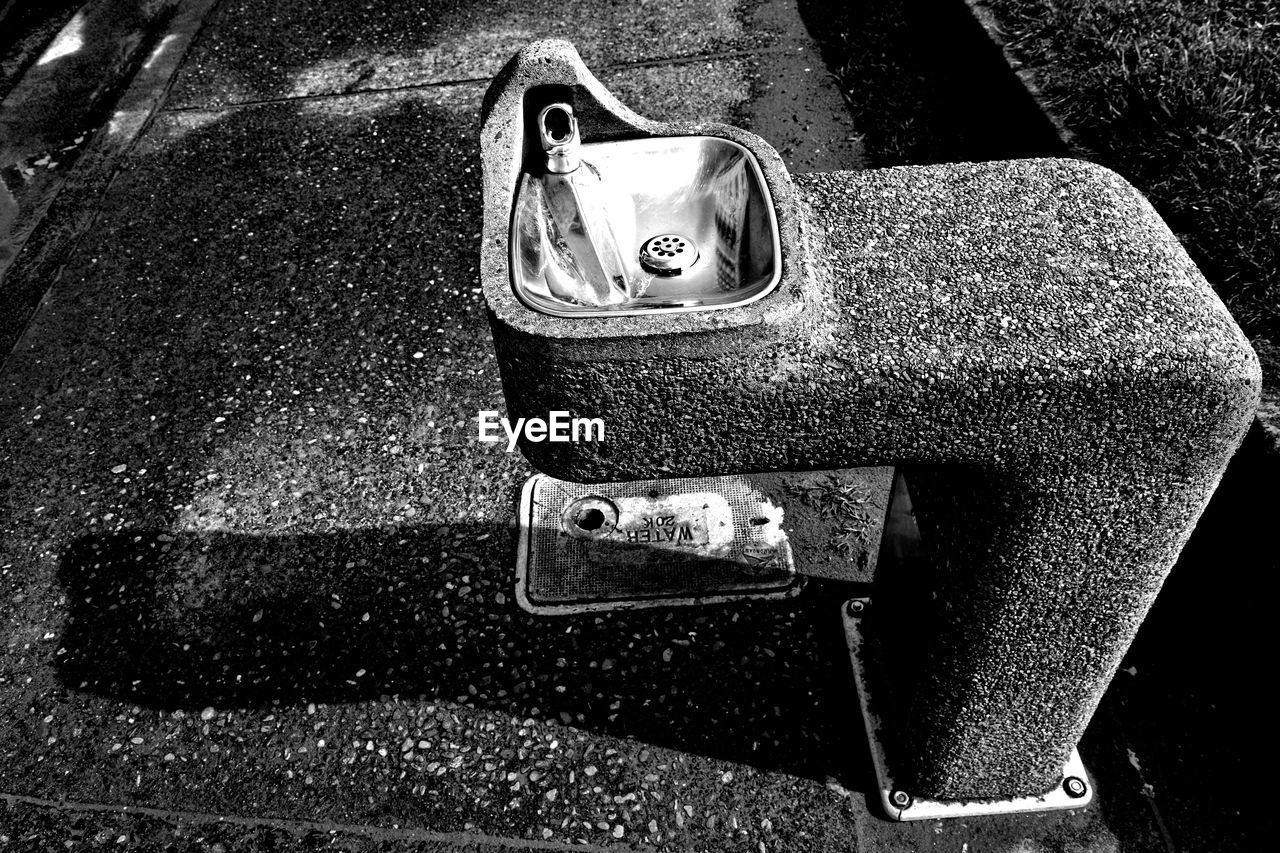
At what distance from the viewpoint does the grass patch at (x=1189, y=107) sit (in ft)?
8.48

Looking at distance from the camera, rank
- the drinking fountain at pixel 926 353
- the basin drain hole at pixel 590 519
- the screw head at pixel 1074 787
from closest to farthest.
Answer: the drinking fountain at pixel 926 353, the screw head at pixel 1074 787, the basin drain hole at pixel 590 519

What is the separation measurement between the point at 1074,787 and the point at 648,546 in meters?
1.24

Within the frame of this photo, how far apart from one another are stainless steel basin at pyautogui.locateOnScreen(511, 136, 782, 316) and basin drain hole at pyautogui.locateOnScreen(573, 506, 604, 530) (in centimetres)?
113

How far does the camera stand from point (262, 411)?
3195 mm

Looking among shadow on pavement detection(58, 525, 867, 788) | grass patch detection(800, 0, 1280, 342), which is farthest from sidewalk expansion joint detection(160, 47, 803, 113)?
shadow on pavement detection(58, 525, 867, 788)

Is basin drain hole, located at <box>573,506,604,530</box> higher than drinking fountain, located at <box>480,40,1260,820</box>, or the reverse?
drinking fountain, located at <box>480,40,1260,820</box>

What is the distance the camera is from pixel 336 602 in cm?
265

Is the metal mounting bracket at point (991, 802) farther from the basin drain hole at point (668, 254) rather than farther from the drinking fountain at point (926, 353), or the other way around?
the basin drain hole at point (668, 254)

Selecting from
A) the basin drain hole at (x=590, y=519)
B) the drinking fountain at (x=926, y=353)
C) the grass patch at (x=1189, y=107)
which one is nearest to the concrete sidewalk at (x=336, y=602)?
the basin drain hole at (x=590, y=519)

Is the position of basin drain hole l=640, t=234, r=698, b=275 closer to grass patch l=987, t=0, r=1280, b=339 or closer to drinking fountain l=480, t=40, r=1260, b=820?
drinking fountain l=480, t=40, r=1260, b=820

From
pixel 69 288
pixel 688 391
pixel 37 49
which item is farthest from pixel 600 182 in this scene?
pixel 37 49

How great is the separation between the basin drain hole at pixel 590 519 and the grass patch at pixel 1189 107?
1845mm

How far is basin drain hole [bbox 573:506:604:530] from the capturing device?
2707 mm
